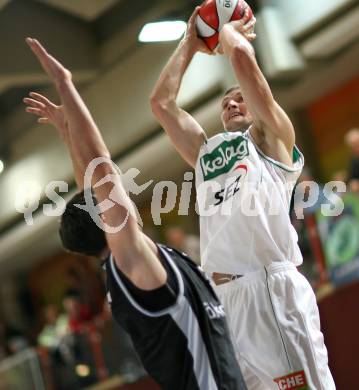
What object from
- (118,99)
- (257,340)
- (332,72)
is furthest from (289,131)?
(118,99)

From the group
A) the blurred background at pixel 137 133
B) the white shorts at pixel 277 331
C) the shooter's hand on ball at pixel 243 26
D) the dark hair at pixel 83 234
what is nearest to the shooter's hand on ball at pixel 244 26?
the shooter's hand on ball at pixel 243 26

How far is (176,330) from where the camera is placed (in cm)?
361

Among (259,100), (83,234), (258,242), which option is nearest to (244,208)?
(258,242)

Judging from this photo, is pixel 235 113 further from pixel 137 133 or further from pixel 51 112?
pixel 137 133

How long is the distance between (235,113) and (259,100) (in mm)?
444

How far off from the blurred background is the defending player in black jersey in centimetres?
537

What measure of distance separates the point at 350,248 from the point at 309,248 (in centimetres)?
62

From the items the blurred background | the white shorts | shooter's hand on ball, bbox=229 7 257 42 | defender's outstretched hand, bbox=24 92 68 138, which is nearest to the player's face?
shooter's hand on ball, bbox=229 7 257 42

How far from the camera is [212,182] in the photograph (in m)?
5.07

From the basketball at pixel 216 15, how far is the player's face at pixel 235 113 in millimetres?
362

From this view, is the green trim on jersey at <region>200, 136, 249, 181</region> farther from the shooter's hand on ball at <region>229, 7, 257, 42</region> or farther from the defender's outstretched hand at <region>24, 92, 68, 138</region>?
the defender's outstretched hand at <region>24, 92, 68, 138</region>

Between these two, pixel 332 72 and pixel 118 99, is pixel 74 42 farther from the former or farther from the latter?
pixel 332 72

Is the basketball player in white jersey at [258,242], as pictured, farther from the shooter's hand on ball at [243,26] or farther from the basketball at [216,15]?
the basketball at [216,15]

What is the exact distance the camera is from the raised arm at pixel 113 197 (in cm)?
354
